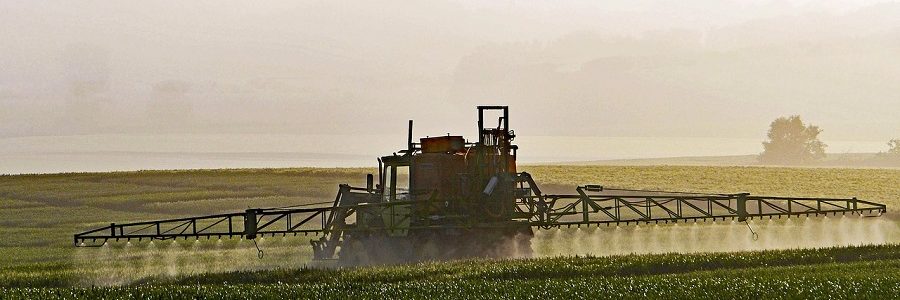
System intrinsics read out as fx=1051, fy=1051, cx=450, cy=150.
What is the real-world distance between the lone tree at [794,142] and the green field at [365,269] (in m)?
73.6

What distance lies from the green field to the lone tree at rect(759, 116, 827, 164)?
2898 inches

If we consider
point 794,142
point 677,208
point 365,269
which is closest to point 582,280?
point 365,269

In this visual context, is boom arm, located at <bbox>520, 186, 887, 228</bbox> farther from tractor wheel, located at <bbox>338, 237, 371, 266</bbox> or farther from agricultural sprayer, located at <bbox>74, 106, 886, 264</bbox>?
tractor wheel, located at <bbox>338, 237, 371, 266</bbox>

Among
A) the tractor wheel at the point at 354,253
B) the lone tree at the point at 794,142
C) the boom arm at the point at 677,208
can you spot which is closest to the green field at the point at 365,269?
the boom arm at the point at 677,208

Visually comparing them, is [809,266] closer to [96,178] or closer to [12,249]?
[12,249]

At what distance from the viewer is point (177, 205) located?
2296 inches

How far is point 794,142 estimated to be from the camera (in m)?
151

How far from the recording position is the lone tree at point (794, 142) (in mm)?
150500

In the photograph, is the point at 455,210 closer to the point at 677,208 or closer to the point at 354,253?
the point at 354,253

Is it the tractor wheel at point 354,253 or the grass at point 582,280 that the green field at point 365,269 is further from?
the tractor wheel at point 354,253

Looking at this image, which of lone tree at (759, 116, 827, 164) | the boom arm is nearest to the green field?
the boom arm

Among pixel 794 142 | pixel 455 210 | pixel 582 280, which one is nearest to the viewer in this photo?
pixel 582 280

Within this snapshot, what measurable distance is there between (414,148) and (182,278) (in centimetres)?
800

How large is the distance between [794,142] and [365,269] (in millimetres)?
135308
